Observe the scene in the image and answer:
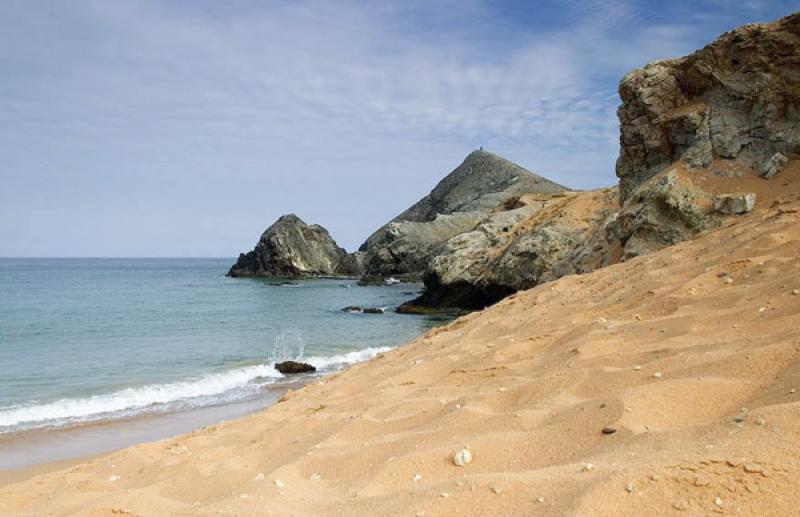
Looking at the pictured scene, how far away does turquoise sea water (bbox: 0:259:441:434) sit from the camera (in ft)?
41.4

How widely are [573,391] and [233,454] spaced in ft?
8.38

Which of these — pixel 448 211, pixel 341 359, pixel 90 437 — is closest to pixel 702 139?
pixel 341 359

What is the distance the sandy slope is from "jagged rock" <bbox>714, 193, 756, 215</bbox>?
3.23 meters

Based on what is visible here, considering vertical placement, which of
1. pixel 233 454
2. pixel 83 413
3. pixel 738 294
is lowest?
pixel 83 413

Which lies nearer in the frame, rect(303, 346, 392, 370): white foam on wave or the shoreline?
the shoreline

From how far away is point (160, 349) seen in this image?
19922mm

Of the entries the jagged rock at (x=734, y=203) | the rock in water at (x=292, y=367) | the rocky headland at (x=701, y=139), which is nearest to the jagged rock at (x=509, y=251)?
the rocky headland at (x=701, y=139)

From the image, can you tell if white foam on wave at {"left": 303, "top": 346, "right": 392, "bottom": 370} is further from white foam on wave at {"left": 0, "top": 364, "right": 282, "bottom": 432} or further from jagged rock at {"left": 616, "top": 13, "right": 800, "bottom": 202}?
jagged rock at {"left": 616, "top": 13, "right": 800, "bottom": 202}

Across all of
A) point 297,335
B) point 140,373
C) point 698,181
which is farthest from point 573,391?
point 297,335

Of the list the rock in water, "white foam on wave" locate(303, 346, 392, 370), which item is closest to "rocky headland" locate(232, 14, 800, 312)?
"white foam on wave" locate(303, 346, 392, 370)

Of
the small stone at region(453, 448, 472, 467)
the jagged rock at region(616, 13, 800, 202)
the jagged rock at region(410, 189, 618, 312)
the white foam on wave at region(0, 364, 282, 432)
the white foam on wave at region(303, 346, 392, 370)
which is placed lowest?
the white foam on wave at region(0, 364, 282, 432)

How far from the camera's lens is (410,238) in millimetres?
54906

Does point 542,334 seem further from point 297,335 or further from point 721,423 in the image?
point 297,335

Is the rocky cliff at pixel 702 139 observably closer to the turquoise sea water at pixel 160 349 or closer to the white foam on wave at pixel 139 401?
the white foam on wave at pixel 139 401
